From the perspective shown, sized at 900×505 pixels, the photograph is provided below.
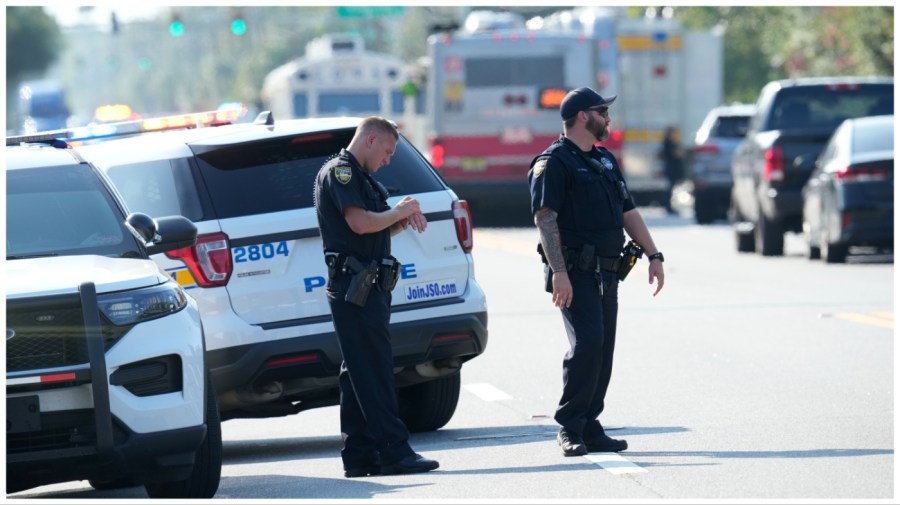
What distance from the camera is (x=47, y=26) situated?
384 feet

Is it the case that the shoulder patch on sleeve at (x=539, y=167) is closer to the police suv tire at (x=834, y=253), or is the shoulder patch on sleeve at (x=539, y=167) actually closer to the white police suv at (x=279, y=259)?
the white police suv at (x=279, y=259)

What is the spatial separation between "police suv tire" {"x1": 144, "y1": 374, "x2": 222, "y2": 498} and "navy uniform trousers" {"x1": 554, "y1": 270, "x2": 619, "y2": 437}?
5.81 feet

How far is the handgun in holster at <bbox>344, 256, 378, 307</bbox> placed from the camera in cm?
854

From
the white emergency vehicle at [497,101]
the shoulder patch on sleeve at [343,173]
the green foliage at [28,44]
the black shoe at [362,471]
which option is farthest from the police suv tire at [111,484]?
the green foliage at [28,44]

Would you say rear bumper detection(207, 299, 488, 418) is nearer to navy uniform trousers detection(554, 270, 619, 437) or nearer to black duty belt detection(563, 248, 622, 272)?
navy uniform trousers detection(554, 270, 619, 437)

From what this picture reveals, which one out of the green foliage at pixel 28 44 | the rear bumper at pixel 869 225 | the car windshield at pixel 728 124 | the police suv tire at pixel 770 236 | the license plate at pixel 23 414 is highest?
the license plate at pixel 23 414

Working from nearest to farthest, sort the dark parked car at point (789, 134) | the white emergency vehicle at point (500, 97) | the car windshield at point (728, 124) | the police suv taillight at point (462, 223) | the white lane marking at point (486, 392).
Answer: the police suv taillight at point (462, 223) → the white lane marking at point (486, 392) → the dark parked car at point (789, 134) → the white emergency vehicle at point (500, 97) → the car windshield at point (728, 124)

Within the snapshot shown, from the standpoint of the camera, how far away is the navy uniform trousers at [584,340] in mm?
9039

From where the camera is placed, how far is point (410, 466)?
867cm

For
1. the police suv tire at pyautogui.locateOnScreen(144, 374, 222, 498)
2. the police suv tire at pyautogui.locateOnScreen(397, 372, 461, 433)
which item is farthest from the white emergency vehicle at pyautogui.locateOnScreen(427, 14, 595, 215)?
the police suv tire at pyautogui.locateOnScreen(144, 374, 222, 498)

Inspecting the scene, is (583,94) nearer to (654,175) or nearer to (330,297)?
(330,297)

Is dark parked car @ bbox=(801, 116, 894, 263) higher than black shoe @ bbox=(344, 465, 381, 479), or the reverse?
black shoe @ bbox=(344, 465, 381, 479)

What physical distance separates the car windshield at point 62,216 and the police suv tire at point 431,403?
2.17 metres

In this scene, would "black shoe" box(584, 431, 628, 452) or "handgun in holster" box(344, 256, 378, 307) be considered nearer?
"handgun in holster" box(344, 256, 378, 307)
